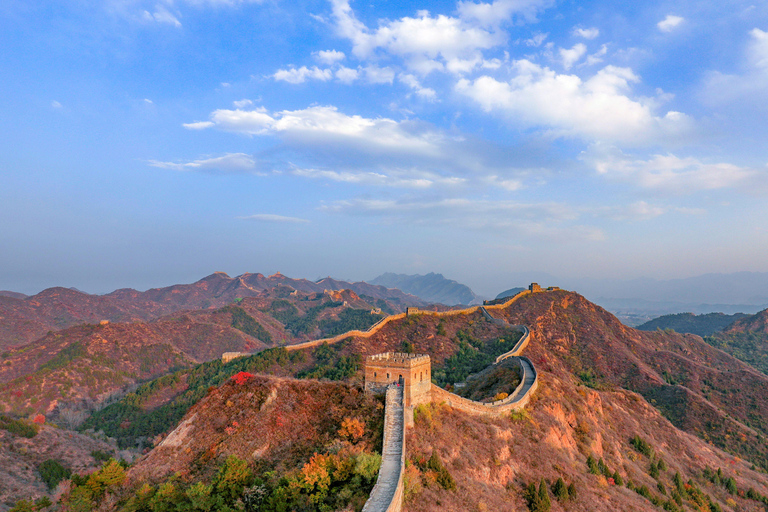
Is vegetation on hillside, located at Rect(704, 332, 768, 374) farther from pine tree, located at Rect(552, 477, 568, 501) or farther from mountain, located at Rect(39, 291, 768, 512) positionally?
pine tree, located at Rect(552, 477, 568, 501)

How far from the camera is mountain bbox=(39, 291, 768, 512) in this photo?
27531 millimetres

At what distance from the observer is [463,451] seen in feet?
111

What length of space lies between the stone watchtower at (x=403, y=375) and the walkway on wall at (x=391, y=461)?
90cm

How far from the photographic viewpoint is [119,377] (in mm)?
130250

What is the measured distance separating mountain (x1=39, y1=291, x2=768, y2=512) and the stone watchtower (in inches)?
50.6

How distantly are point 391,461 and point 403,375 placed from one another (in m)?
8.70

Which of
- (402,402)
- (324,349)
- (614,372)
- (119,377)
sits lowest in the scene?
(119,377)

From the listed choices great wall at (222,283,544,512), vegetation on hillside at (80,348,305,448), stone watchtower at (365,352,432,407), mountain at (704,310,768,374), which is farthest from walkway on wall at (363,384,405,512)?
mountain at (704,310,768,374)

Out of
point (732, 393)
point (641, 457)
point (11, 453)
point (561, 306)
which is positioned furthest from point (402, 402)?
point (561, 306)

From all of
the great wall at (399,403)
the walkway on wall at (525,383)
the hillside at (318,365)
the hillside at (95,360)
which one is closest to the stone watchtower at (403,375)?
the great wall at (399,403)

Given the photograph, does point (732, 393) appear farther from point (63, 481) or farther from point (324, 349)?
point (63, 481)

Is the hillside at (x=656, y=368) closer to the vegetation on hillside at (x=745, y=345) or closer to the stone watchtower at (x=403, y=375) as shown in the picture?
the vegetation on hillside at (x=745, y=345)

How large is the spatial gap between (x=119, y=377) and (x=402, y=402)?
13545cm

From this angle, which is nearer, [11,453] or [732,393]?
[11,453]
